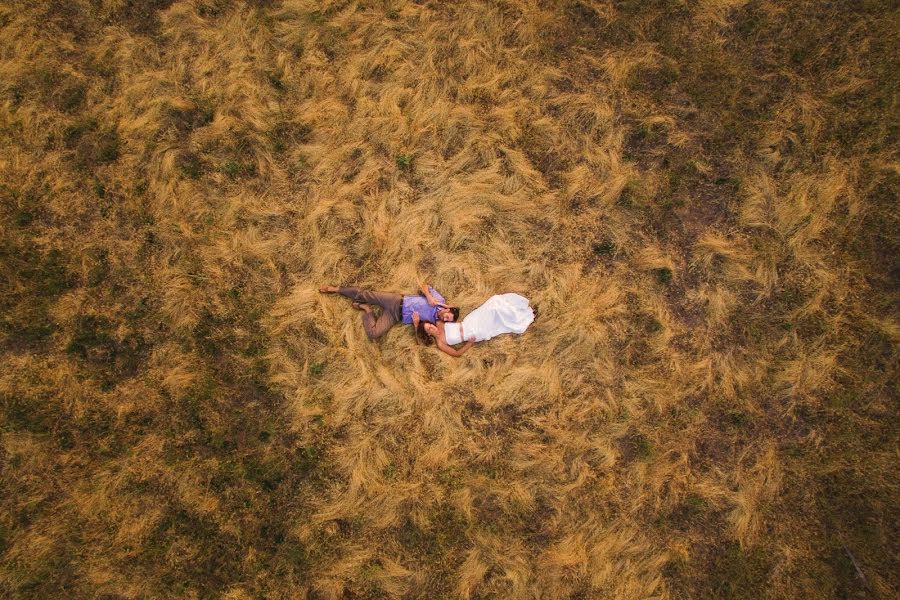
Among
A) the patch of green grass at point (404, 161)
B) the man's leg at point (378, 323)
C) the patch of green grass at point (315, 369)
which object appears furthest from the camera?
the patch of green grass at point (404, 161)

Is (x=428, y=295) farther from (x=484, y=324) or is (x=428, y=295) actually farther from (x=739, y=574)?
(x=739, y=574)

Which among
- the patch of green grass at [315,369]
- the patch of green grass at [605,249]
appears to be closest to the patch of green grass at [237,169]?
the patch of green grass at [315,369]

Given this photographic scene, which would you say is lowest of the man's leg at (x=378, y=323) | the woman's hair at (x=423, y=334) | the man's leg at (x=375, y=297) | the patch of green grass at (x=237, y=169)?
the woman's hair at (x=423, y=334)

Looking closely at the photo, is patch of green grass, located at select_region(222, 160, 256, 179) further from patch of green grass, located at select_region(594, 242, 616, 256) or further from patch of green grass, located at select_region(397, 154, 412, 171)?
patch of green grass, located at select_region(594, 242, 616, 256)

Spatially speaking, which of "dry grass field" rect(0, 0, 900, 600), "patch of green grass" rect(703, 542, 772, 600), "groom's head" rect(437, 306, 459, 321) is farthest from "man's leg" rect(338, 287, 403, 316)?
"patch of green grass" rect(703, 542, 772, 600)

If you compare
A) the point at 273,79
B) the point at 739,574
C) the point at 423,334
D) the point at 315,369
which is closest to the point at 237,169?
the point at 273,79

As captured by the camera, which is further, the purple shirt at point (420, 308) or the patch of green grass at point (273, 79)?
the patch of green grass at point (273, 79)

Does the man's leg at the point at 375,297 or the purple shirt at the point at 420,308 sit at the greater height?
the man's leg at the point at 375,297

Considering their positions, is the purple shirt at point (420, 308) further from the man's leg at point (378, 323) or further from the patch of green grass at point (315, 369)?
the patch of green grass at point (315, 369)
